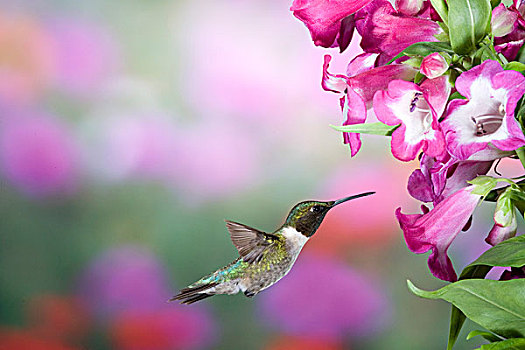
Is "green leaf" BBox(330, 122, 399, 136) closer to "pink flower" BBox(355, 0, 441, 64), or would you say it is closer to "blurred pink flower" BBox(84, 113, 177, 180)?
"pink flower" BBox(355, 0, 441, 64)

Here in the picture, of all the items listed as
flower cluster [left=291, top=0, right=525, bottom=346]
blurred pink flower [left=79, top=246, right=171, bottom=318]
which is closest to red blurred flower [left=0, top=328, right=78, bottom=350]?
blurred pink flower [left=79, top=246, right=171, bottom=318]

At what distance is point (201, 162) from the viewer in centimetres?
195

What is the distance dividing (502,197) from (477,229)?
1.79 metres

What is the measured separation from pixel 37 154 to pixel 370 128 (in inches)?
68.6

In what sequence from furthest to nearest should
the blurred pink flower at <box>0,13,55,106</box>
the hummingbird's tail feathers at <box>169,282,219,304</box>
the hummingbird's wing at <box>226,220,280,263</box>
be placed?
the blurred pink flower at <box>0,13,55,106</box> → the hummingbird's tail feathers at <box>169,282,219,304</box> → the hummingbird's wing at <box>226,220,280,263</box>

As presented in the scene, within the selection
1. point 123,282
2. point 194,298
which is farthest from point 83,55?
point 194,298

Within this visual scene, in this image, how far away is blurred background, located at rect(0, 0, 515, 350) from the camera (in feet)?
6.29

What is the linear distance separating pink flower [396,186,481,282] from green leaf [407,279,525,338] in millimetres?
38

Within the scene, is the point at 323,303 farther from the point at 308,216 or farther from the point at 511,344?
the point at 511,344

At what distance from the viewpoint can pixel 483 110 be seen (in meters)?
0.30

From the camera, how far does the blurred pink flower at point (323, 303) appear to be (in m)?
1.98

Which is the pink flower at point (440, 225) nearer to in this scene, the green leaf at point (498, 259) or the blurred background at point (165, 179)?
the green leaf at point (498, 259)

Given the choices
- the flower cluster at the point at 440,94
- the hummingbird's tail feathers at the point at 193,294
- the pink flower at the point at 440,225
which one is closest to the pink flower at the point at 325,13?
the flower cluster at the point at 440,94

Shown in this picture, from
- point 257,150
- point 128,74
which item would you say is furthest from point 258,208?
point 128,74
